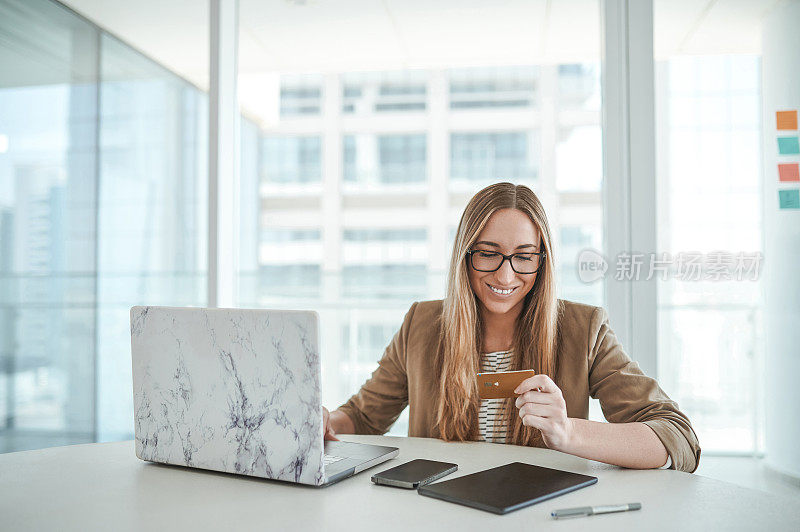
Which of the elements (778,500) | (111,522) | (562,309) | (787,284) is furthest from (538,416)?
(787,284)

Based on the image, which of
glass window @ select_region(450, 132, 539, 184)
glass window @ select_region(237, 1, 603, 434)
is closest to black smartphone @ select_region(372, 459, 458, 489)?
glass window @ select_region(237, 1, 603, 434)

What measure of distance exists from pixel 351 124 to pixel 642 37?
1699 millimetres

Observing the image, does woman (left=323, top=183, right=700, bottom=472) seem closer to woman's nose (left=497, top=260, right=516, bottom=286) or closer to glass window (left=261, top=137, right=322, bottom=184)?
woman's nose (left=497, top=260, right=516, bottom=286)

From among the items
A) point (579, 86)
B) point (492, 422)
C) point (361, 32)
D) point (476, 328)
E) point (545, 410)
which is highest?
point (361, 32)

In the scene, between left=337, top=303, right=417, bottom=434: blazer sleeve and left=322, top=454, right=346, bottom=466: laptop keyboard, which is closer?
left=322, top=454, right=346, bottom=466: laptop keyboard

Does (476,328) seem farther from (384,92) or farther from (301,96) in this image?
(301,96)

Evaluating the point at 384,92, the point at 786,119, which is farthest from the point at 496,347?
the point at 384,92

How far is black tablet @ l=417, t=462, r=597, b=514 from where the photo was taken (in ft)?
3.06

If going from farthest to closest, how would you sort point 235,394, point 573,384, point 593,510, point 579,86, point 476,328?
1. point 579,86
2. point 476,328
3. point 573,384
4. point 235,394
5. point 593,510

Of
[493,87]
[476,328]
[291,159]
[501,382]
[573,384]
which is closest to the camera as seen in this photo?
[501,382]

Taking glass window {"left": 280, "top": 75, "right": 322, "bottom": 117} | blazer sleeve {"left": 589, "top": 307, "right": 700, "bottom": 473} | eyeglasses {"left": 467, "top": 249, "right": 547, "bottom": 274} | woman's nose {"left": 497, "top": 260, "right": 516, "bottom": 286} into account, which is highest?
glass window {"left": 280, "top": 75, "right": 322, "bottom": 117}

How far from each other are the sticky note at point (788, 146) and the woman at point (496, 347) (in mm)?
1081

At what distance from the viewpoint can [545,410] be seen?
115cm

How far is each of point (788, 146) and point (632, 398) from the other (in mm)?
1270
